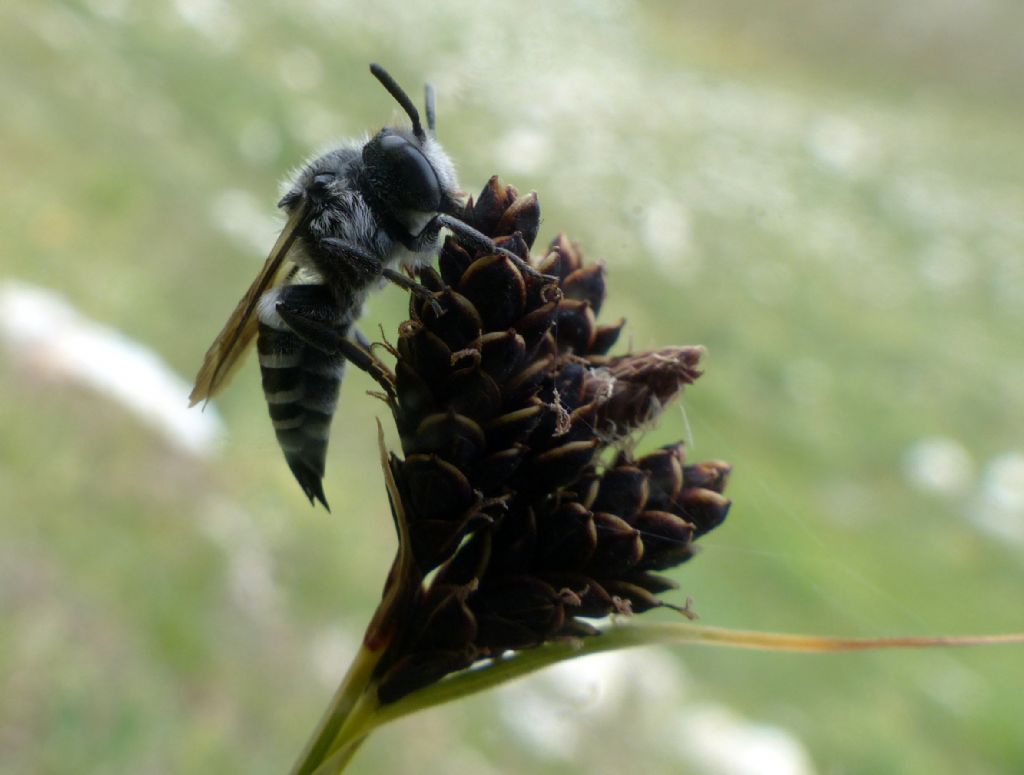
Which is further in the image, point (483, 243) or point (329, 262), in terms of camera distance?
point (329, 262)

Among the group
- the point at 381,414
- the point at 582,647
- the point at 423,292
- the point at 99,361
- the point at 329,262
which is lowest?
the point at 582,647

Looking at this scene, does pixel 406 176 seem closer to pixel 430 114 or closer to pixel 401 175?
pixel 401 175

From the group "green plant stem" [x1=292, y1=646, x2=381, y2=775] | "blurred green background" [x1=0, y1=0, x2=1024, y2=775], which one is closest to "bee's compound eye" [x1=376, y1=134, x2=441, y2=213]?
"green plant stem" [x1=292, y1=646, x2=381, y2=775]

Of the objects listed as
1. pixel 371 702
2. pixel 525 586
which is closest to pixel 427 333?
pixel 525 586

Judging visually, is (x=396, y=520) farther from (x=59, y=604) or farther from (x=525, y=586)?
(x=59, y=604)

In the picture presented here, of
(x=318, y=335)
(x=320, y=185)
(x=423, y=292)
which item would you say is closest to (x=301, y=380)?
(x=318, y=335)

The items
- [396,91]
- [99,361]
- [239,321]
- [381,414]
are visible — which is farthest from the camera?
[99,361]

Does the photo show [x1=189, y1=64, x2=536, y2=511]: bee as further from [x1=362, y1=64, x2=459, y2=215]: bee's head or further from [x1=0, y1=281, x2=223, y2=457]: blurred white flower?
[x1=0, y1=281, x2=223, y2=457]: blurred white flower
